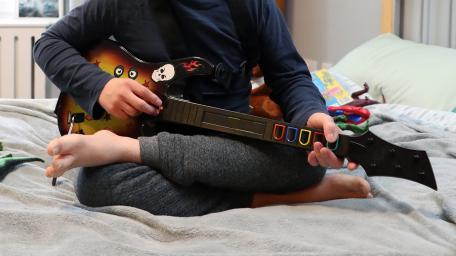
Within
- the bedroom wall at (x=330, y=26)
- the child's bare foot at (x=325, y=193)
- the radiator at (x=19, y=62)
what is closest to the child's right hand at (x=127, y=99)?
the child's bare foot at (x=325, y=193)

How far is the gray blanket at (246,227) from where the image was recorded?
0.75 metres

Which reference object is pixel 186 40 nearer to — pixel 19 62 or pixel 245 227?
pixel 245 227

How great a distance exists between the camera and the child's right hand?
938mm

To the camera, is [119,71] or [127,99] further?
[119,71]

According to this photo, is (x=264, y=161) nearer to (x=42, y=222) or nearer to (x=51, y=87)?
(x=42, y=222)

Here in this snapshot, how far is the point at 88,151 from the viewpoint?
86 centimetres

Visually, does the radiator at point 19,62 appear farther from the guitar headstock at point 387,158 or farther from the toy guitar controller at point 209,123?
the guitar headstock at point 387,158

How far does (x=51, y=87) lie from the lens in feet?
9.62

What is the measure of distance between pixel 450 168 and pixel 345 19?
1.48 m

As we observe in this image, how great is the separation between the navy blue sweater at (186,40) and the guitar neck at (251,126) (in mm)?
90

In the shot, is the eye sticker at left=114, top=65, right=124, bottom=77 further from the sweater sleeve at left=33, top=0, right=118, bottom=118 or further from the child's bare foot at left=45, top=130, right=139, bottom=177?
the child's bare foot at left=45, top=130, right=139, bottom=177

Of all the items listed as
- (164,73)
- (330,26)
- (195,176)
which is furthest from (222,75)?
(330,26)

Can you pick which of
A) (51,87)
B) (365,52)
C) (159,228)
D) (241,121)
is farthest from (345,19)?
(159,228)

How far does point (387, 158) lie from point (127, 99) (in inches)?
15.5
